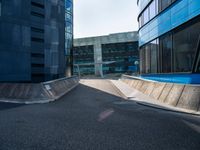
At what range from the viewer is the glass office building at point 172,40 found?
12453 mm

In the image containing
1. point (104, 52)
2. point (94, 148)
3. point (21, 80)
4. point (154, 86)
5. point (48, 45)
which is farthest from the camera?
point (104, 52)

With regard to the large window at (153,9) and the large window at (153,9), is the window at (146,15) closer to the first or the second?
the large window at (153,9)

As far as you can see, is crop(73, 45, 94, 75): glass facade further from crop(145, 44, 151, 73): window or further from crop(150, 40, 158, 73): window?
crop(150, 40, 158, 73): window

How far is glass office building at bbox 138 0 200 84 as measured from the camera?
1245 cm

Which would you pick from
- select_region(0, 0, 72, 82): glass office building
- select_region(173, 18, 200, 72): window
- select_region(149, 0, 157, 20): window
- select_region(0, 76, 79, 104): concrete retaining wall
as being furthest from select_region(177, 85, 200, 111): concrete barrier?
select_region(0, 0, 72, 82): glass office building

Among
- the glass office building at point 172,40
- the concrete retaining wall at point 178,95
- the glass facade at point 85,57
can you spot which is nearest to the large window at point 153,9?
the glass office building at point 172,40

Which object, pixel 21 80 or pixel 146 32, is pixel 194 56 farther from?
pixel 21 80

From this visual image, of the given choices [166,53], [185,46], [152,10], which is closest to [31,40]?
[152,10]

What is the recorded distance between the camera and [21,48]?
24.4 metres

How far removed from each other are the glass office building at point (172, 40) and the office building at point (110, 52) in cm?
4390

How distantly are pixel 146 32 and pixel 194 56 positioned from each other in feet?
34.9

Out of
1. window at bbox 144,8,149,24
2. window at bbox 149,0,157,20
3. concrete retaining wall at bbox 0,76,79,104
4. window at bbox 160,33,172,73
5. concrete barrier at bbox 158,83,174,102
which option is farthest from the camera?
A: window at bbox 144,8,149,24

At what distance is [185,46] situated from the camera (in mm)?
13633

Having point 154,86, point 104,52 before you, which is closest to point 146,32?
point 154,86
